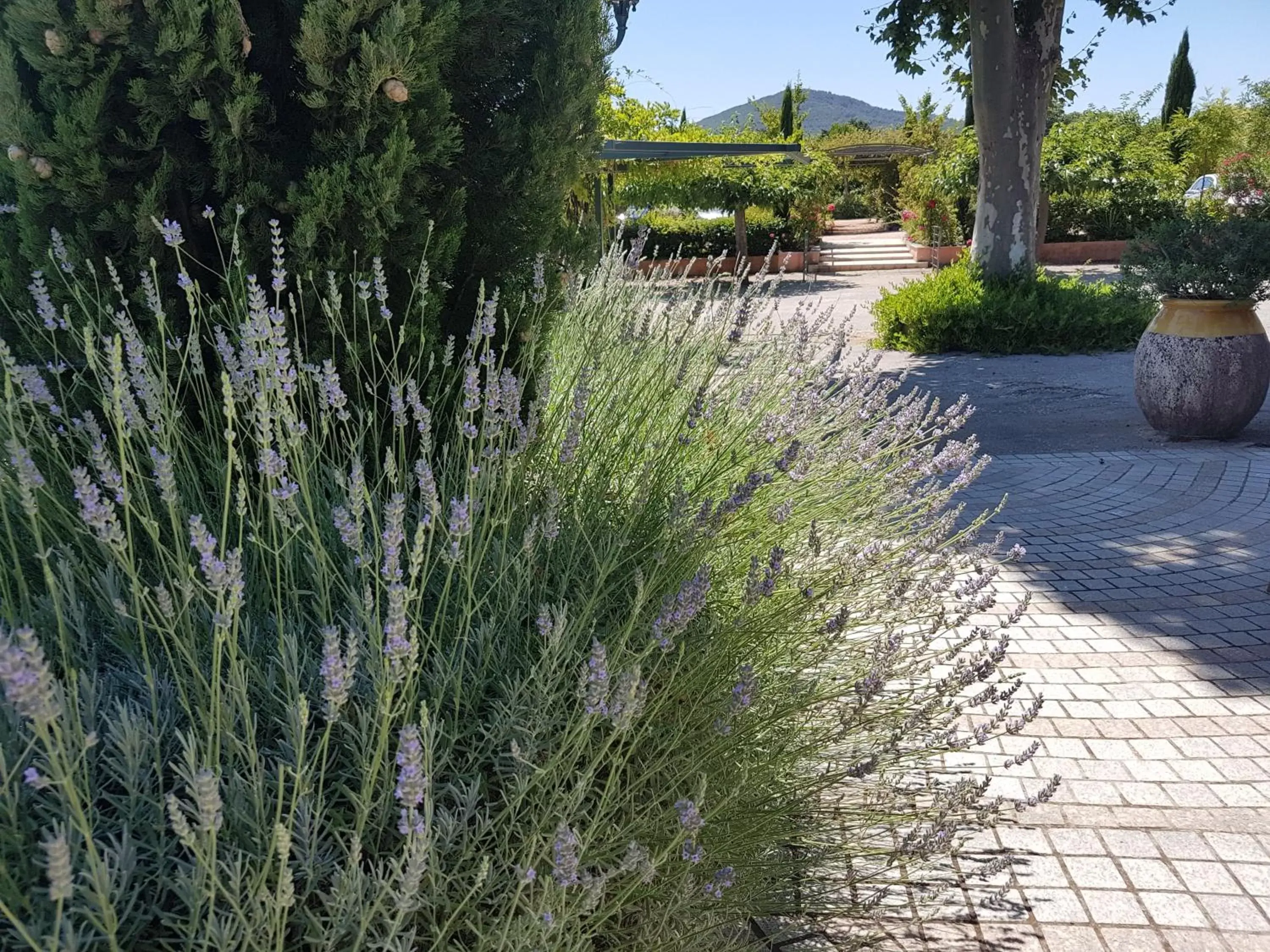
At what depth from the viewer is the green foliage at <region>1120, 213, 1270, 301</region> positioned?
703 centimetres

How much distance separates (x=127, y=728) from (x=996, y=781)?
271cm

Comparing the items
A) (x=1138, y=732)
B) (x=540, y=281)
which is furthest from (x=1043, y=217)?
(x=540, y=281)

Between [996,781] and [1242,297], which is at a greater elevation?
[1242,297]

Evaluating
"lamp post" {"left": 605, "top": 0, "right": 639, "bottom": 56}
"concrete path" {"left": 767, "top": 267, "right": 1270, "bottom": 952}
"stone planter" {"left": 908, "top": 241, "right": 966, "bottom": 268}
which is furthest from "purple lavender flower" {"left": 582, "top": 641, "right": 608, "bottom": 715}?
"stone planter" {"left": 908, "top": 241, "right": 966, "bottom": 268}

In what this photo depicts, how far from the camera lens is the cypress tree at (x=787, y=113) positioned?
4003 centimetres

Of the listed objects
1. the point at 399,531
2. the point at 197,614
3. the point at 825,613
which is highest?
the point at 399,531

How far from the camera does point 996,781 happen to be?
10.4ft

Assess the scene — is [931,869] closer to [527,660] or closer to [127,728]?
[527,660]

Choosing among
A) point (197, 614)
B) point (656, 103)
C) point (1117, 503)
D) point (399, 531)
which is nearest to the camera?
point (399, 531)

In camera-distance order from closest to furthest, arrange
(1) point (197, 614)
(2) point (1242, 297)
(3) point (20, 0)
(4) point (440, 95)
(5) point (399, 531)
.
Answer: (5) point (399, 531)
(1) point (197, 614)
(3) point (20, 0)
(4) point (440, 95)
(2) point (1242, 297)

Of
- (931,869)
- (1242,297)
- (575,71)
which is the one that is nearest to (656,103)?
(1242,297)

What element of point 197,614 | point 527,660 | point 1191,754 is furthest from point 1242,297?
point 197,614

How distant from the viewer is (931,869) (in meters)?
2.62

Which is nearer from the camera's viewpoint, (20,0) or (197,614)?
(197,614)
